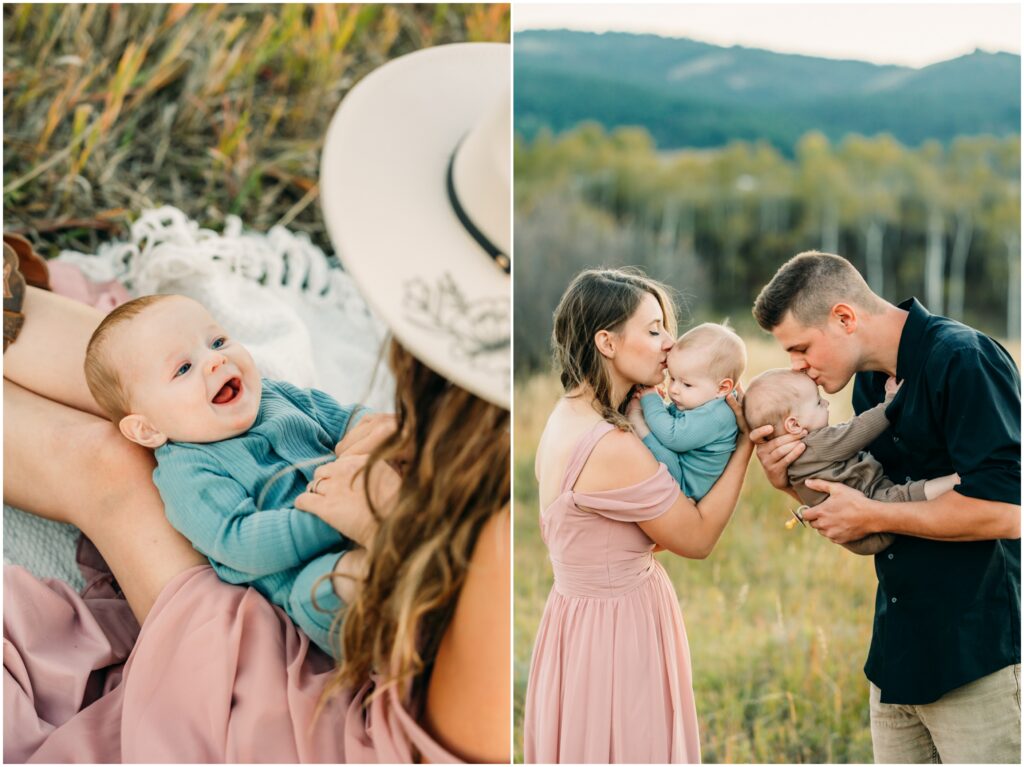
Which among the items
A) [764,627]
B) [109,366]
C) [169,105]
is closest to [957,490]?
[764,627]

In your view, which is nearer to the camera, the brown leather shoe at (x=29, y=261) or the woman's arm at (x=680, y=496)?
the woman's arm at (x=680, y=496)

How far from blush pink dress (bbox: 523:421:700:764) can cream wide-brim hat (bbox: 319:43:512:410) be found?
0.33 meters

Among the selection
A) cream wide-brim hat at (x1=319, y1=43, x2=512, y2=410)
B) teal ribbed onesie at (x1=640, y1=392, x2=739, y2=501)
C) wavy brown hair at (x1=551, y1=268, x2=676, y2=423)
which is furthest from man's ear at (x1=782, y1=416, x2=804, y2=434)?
cream wide-brim hat at (x1=319, y1=43, x2=512, y2=410)

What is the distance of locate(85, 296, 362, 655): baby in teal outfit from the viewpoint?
242cm

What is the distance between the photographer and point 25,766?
2.55 meters

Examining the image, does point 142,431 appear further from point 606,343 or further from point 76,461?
point 606,343

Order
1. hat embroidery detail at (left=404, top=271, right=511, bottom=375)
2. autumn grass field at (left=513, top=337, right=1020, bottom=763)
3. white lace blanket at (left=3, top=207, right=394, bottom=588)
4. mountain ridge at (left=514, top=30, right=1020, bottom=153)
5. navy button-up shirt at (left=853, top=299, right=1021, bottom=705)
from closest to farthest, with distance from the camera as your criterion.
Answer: navy button-up shirt at (left=853, top=299, right=1021, bottom=705)
hat embroidery detail at (left=404, top=271, right=511, bottom=375)
white lace blanket at (left=3, top=207, right=394, bottom=588)
autumn grass field at (left=513, top=337, right=1020, bottom=763)
mountain ridge at (left=514, top=30, right=1020, bottom=153)

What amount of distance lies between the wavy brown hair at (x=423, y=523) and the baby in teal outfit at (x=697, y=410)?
360 millimetres

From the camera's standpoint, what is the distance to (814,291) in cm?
242

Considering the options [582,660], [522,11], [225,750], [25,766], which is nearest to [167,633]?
[225,750]

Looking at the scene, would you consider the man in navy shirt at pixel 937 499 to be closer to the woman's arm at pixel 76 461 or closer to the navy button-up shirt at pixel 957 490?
the navy button-up shirt at pixel 957 490

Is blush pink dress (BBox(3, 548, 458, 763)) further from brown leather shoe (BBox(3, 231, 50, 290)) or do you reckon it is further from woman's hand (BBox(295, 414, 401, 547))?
brown leather shoe (BBox(3, 231, 50, 290))

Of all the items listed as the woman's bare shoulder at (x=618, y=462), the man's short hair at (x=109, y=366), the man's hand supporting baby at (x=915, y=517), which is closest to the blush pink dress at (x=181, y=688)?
the man's short hair at (x=109, y=366)

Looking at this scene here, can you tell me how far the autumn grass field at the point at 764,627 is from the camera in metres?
2.77
